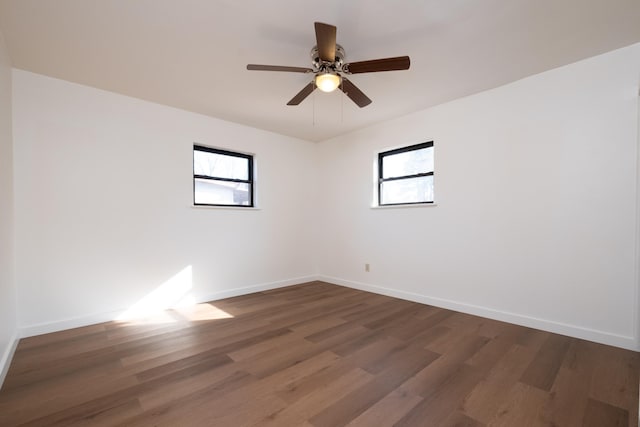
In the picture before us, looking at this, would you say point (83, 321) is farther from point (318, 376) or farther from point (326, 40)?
point (326, 40)

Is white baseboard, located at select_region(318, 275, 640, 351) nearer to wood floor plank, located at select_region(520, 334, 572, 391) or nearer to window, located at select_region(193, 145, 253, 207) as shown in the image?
wood floor plank, located at select_region(520, 334, 572, 391)

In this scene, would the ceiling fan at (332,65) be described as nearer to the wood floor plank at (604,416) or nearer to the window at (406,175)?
the window at (406,175)

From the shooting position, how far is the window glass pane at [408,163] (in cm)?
369

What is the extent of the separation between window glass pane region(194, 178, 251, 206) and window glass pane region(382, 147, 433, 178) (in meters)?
2.14

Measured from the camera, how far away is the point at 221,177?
4035mm

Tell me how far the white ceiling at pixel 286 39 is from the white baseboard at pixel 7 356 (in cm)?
235

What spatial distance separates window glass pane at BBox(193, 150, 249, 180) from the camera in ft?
12.5

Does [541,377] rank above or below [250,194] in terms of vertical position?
below

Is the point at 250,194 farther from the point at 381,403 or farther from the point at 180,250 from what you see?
the point at 381,403

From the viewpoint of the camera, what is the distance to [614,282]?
2.35m

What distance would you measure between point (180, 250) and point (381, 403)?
2.90 meters

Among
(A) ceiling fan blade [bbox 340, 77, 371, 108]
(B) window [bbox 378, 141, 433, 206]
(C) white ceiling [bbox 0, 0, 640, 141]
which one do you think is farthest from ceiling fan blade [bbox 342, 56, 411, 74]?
(B) window [bbox 378, 141, 433, 206]

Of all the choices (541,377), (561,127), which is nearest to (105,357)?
(541,377)

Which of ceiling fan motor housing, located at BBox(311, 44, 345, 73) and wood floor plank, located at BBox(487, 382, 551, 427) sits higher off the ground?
ceiling fan motor housing, located at BBox(311, 44, 345, 73)
